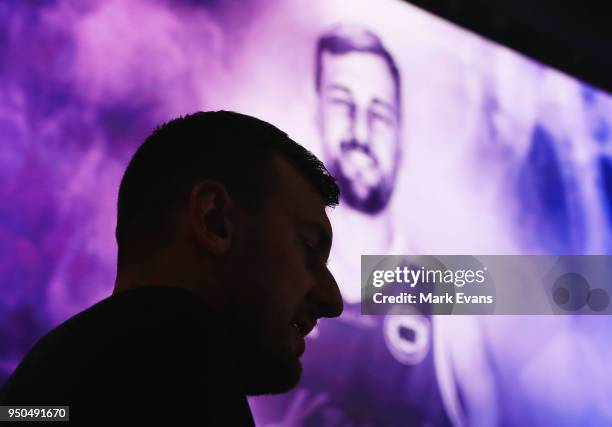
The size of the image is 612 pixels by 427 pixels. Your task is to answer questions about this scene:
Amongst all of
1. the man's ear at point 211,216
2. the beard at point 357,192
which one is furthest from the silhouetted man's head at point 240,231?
the beard at point 357,192

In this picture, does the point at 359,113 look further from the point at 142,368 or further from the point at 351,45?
the point at 142,368

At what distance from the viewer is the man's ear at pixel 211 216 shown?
0.59 meters

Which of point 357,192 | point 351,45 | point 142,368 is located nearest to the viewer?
point 142,368

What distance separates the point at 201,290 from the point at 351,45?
1243mm

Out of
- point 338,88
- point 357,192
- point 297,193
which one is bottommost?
point 297,193

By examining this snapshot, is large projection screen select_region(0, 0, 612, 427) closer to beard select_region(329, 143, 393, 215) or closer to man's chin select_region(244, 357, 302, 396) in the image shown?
beard select_region(329, 143, 393, 215)

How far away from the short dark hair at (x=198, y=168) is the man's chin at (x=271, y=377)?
0.50 feet

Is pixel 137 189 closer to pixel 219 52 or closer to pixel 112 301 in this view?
pixel 112 301

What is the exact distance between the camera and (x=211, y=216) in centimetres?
60

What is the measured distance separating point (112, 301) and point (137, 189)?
0.24 m

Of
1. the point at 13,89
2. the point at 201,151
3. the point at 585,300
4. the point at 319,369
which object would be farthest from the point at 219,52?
the point at 585,300

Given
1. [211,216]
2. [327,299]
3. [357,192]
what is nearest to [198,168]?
[211,216]

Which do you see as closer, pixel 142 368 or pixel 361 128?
pixel 142 368

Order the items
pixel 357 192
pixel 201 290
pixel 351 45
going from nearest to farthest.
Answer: pixel 201 290 < pixel 357 192 < pixel 351 45
